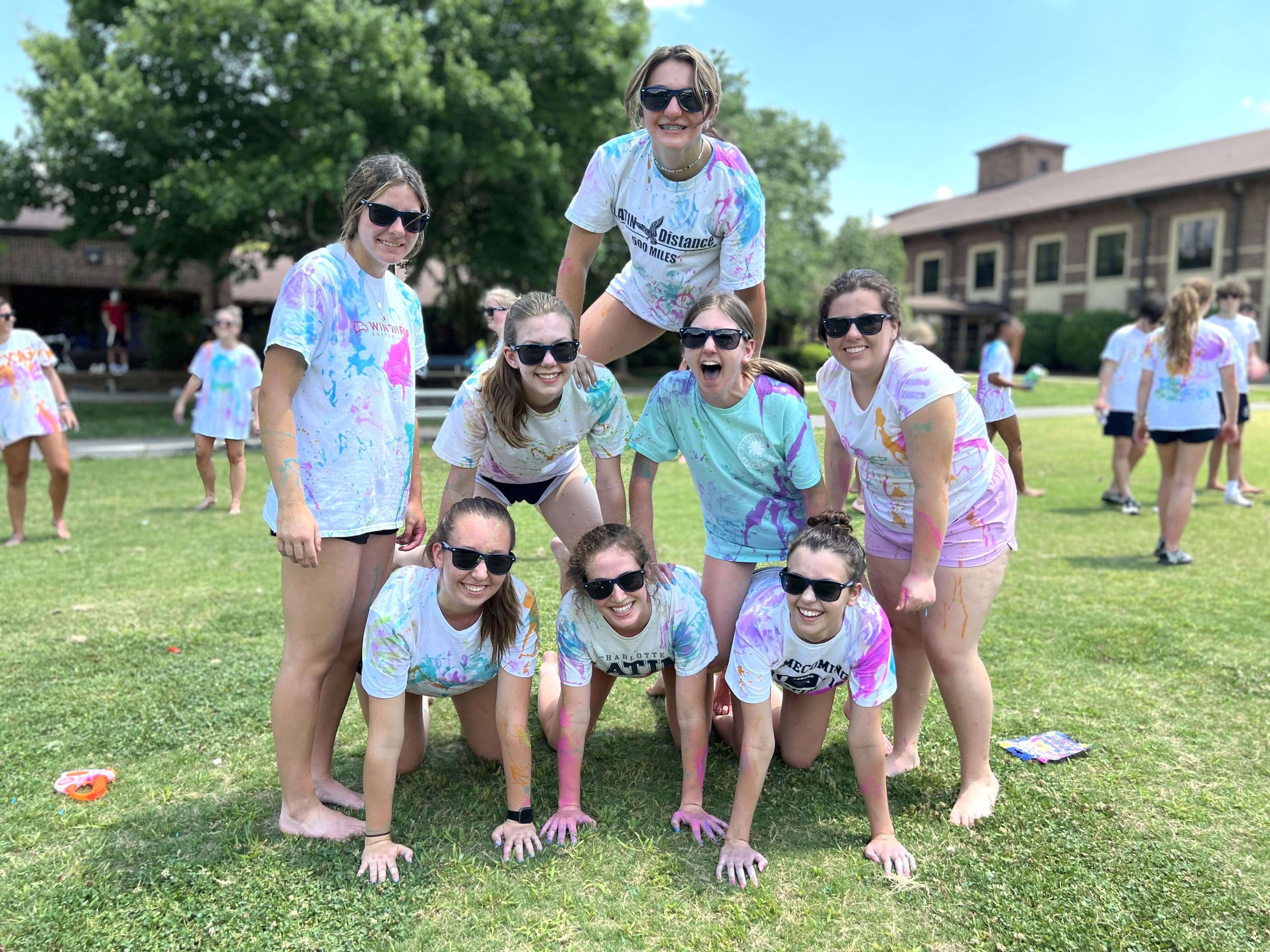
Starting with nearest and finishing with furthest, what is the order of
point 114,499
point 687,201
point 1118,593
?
1. point 687,201
2. point 1118,593
3. point 114,499

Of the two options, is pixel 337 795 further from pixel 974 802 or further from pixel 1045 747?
pixel 1045 747

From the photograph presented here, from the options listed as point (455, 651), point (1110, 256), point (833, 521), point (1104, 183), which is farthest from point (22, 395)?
point (1104, 183)

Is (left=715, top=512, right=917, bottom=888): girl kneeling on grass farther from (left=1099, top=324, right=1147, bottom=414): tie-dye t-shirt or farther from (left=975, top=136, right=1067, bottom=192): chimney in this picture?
(left=975, top=136, right=1067, bottom=192): chimney

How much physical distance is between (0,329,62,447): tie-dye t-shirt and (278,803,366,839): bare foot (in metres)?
5.74

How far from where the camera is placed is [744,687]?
3088mm

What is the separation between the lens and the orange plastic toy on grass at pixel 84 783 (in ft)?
11.0

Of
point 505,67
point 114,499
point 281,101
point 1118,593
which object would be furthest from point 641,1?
point 1118,593

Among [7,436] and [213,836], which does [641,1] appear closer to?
[7,436]

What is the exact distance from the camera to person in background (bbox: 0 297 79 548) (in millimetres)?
7258

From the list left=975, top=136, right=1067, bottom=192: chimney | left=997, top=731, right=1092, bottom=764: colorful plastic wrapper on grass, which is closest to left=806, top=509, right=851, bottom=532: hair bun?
left=997, top=731, right=1092, bottom=764: colorful plastic wrapper on grass

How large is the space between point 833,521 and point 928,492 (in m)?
0.34

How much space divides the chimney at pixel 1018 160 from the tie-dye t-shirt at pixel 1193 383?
4375 centimetres

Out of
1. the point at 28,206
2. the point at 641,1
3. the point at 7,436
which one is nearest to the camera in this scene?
the point at 7,436

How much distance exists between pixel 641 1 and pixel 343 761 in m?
18.7
